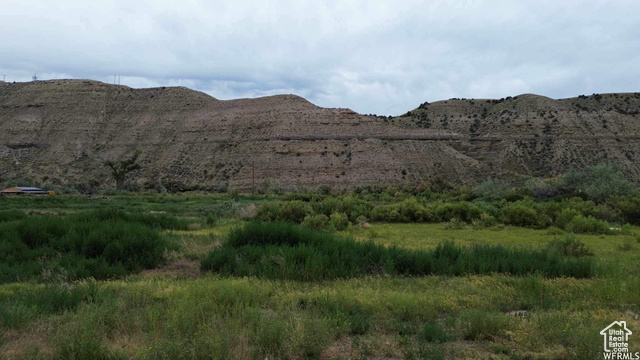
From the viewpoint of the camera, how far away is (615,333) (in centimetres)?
658

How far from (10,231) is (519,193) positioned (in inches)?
1509

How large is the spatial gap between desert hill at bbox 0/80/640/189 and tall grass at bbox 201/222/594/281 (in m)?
49.8

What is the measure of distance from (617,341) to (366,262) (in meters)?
6.73

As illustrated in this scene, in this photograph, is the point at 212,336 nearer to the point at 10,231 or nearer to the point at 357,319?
the point at 357,319

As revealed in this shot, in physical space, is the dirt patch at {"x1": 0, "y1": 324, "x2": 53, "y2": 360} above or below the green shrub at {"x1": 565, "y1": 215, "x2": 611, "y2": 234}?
below

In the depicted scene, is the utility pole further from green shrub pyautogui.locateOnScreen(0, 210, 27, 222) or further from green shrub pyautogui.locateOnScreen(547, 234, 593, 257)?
green shrub pyautogui.locateOnScreen(547, 234, 593, 257)

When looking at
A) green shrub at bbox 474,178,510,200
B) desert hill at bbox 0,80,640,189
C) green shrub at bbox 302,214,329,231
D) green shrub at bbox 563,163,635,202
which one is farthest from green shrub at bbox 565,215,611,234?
desert hill at bbox 0,80,640,189

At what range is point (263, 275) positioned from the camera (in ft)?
37.3

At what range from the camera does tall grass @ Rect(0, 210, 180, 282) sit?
12117 millimetres

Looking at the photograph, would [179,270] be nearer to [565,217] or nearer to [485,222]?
[485,222]

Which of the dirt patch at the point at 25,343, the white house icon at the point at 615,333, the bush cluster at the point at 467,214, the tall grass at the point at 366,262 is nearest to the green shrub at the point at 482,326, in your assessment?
the white house icon at the point at 615,333

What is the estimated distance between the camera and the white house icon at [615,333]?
6215 mm

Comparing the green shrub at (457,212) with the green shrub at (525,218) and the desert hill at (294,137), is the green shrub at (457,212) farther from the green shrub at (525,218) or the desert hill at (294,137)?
the desert hill at (294,137)

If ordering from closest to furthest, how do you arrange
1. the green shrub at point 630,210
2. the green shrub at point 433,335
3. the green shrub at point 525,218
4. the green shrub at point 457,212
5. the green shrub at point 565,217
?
the green shrub at point 433,335
the green shrub at point 565,217
the green shrub at point 525,218
the green shrub at point 630,210
the green shrub at point 457,212
